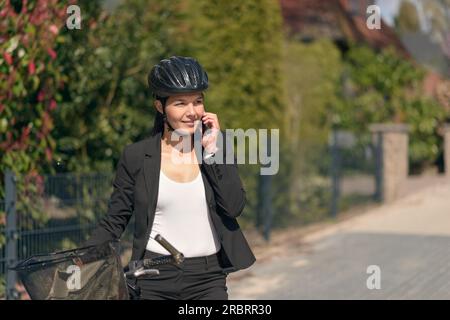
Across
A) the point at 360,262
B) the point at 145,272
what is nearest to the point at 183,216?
the point at 145,272

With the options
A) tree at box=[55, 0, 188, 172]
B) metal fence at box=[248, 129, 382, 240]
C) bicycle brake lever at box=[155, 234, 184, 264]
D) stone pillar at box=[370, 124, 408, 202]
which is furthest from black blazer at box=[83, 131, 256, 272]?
stone pillar at box=[370, 124, 408, 202]

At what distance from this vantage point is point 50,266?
3055mm

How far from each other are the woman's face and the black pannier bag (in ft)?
2.65

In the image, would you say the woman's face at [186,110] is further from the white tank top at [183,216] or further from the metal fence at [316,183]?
the metal fence at [316,183]

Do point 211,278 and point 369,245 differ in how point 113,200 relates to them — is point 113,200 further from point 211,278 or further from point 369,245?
point 369,245

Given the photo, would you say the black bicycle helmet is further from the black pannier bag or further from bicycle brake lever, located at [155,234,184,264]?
the black pannier bag

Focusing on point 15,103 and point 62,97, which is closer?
point 15,103

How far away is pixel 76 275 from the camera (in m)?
3.12

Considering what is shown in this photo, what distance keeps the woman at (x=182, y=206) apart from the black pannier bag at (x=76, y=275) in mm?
651

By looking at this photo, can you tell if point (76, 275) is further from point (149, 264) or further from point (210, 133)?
point (210, 133)

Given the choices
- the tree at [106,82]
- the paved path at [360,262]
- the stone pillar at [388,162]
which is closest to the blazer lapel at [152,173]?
the tree at [106,82]
